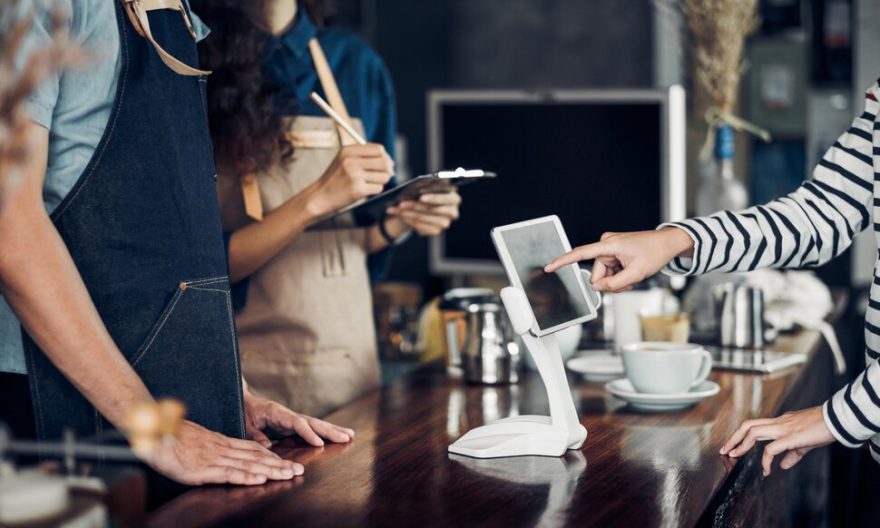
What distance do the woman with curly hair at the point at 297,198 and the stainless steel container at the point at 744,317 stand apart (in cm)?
65

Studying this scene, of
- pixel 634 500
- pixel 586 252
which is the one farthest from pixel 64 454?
pixel 586 252

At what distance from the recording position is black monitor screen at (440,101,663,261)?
99.0 inches

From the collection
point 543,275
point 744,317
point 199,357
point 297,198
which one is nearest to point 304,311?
point 297,198

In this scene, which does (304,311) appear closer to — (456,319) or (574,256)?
(456,319)

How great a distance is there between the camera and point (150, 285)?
145 centimetres

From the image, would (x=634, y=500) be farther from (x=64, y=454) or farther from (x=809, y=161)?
(x=809, y=161)

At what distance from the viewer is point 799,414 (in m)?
1.53

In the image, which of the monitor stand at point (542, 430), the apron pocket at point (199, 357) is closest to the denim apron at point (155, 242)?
the apron pocket at point (199, 357)

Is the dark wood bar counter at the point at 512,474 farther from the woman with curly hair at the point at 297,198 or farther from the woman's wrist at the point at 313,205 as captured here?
the woman's wrist at the point at 313,205

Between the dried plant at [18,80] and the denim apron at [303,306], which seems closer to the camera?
the dried plant at [18,80]

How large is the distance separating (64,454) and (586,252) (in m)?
0.88

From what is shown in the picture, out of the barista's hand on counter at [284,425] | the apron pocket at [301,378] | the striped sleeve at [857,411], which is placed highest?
the striped sleeve at [857,411]

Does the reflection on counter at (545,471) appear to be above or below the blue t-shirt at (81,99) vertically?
below

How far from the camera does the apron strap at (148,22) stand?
142 centimetres
